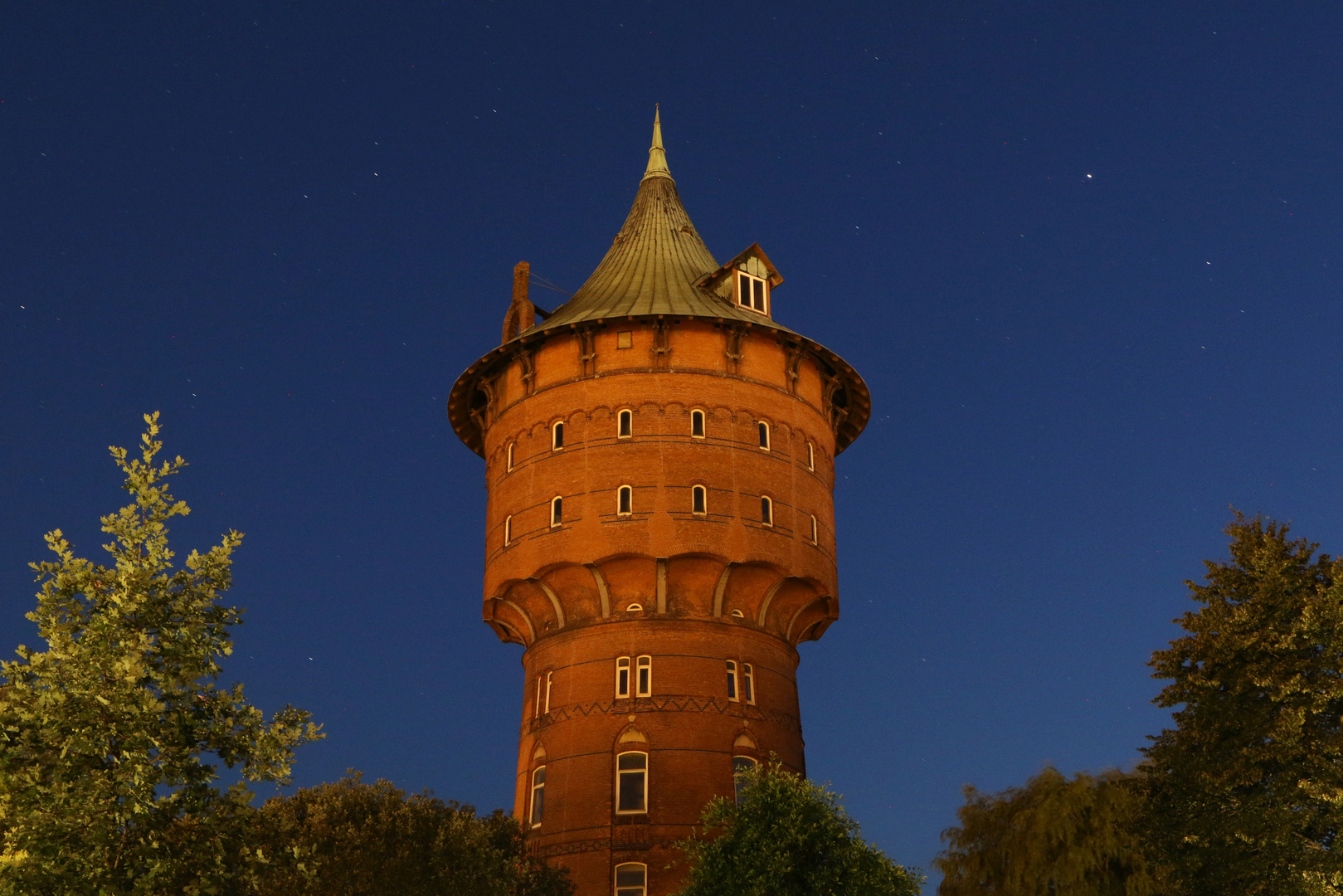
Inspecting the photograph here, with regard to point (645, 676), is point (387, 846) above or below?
below

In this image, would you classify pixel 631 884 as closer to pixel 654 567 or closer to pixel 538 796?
pixel 538 796

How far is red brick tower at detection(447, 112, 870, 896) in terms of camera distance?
3519 centimetres

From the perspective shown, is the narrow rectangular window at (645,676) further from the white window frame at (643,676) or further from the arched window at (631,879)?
the arched window at (631,879)

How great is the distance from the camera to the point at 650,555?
3606 cm

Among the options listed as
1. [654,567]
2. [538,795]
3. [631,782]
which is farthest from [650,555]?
[538,795]

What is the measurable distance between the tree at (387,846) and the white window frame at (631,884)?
3.07 m

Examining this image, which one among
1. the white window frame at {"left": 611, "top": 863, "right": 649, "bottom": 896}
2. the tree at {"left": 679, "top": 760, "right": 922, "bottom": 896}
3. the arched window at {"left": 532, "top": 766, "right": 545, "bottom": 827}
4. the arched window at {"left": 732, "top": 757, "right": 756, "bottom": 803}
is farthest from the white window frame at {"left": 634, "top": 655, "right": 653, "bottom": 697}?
the tree at {"left": 679, "top": 760, "right": 922, "bottom": 896}

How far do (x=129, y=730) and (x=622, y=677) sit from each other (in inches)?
872

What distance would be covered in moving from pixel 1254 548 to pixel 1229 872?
6.64m

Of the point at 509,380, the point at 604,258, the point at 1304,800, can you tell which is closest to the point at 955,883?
the point at 1304,800

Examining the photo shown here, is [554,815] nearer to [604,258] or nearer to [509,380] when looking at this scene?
[509,380]

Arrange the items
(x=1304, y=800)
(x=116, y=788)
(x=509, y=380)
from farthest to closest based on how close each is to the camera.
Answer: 1. (x=509, y=380)
2. (x=1304, y=800)
3. (x=116, y=788)

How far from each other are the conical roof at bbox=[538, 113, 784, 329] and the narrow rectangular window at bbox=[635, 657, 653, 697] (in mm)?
10331

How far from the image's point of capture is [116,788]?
46.9 ft
